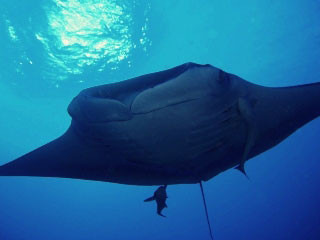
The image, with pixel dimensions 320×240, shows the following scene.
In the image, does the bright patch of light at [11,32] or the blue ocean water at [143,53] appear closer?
the blue ocean water at [143,53]

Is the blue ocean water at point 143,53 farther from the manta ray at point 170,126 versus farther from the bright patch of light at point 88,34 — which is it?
the manta ray at point 170,126

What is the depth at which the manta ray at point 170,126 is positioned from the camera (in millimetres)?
2078

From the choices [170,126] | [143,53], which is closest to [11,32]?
[143,53]

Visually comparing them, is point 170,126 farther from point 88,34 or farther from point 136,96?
point 88,34

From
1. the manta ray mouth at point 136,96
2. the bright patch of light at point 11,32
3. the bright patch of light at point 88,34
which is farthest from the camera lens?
the bright patch of light at point 11,32

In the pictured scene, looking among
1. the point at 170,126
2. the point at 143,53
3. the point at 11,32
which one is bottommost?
the point at 170,126

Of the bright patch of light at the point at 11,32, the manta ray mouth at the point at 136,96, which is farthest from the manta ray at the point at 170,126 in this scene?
the bright patch of light at the point at 11,32

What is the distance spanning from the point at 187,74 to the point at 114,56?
16293 millimetres

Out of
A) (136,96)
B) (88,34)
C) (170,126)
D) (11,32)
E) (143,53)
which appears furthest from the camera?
(143,53)

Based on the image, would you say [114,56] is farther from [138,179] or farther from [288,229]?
[288,229]

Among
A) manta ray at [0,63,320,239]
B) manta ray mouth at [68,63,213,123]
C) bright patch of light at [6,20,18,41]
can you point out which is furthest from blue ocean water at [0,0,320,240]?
manta ray mouth at [68,63,213,123]

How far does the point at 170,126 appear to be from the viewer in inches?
90.4

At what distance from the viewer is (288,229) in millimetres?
42156

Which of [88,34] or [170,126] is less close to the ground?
[88,34]
